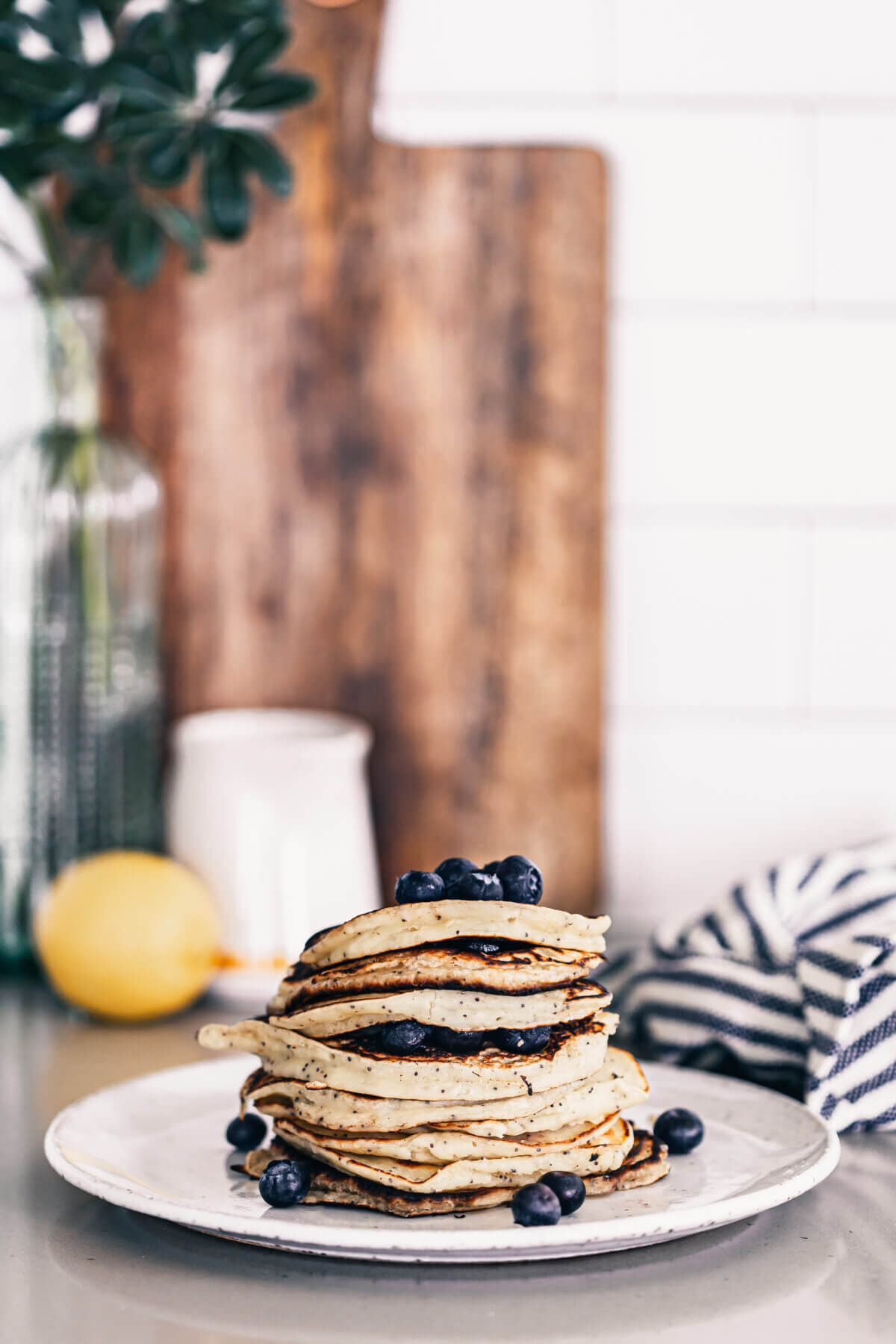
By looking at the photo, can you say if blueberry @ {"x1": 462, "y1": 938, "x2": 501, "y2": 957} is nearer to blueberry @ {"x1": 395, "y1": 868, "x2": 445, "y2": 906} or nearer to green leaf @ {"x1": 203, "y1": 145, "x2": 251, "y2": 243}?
blueberry @ {"x1": 395, "y1": 868, "x2": 445, "y2": 906}

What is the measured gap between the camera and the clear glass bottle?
1.29 meters

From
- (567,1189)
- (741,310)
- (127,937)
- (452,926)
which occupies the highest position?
(741,310)

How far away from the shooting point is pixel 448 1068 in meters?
0.71

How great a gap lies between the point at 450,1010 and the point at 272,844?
54 centimetres

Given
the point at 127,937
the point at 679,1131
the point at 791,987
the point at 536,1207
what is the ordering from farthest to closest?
the point at 127,937 → the point at 791,987 → the point at 679,1131 → the point at 536,1207

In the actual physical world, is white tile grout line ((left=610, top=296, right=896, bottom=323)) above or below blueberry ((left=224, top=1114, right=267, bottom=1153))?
above

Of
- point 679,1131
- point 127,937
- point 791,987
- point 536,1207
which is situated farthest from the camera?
point 127,937

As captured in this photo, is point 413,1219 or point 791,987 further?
point 791,987

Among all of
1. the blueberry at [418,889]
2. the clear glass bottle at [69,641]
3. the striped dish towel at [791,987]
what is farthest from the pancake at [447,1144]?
the clear glass bottle at [69,641]

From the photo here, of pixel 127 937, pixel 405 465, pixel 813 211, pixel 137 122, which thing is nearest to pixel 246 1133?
pixel 127 937

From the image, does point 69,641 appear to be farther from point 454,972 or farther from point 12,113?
point 454,972

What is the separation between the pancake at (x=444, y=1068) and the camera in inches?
27.8

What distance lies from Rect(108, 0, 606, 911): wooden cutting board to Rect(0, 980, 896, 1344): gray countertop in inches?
24.7

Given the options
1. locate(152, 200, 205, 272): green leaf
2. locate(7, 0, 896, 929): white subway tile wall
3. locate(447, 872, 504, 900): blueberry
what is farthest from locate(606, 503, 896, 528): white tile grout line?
locate(447, 872, 504, 900): blueberry
